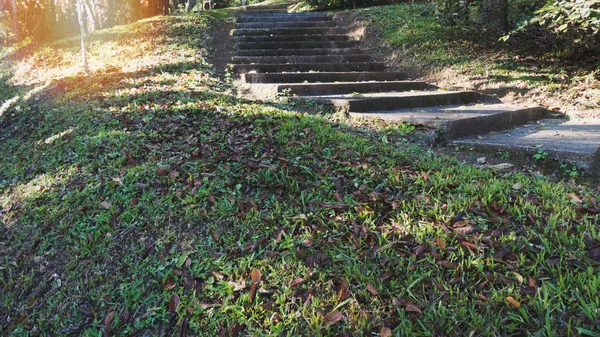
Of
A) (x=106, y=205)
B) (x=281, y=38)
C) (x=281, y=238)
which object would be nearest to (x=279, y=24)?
(x=281, y=38)

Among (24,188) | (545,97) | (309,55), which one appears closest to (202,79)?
(309,55)

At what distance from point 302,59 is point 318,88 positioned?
1702mm

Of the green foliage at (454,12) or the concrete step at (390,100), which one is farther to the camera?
the green foliage at (454,12)

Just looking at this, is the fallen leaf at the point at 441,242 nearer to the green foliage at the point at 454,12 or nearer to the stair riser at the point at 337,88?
the stair riser at the point at 337,88

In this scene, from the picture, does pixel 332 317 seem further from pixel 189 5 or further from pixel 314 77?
pixel 189 5

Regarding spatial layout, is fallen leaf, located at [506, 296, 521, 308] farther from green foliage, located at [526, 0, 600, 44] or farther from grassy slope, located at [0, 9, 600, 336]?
green foliage, located at [526, 0, 600, 44]

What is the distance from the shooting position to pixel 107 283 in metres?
2.30

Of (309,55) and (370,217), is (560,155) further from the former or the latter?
(309,55)

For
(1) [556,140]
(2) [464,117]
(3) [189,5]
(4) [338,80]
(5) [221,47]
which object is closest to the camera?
(1) [556,140]

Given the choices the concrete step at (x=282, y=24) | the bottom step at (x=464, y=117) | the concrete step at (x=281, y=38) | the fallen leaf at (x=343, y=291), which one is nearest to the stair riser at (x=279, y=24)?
Result: the concrete step at (x=282, y=24)

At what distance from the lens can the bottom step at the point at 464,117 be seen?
3.74 metres

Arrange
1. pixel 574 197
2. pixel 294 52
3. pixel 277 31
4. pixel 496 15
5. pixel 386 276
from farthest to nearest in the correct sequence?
pixel 277 31 → pixel 294 52 → pixel 496 15 → pixel 574 197 → pixel 386 276

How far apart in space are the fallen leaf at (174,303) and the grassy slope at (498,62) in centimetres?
518

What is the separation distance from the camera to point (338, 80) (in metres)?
5.97
